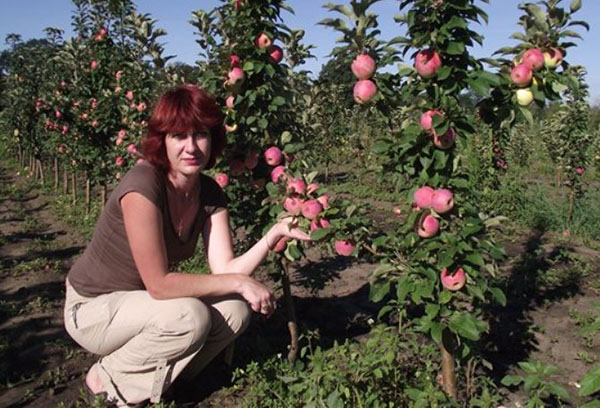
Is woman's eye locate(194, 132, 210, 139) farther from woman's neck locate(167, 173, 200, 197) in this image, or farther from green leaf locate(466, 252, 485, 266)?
green leaf locate(466, 252, 485, 266)

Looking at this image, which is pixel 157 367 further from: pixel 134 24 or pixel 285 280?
pixel 134 24

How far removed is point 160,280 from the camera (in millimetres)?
2168

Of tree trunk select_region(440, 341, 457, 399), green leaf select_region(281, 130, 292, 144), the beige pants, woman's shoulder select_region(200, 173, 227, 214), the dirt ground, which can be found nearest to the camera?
tree trunk select_region(440, 341, 457, 399)

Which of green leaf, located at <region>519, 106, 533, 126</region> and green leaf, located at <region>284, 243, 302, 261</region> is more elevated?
green leaf, located at <region>519, 106, 533, 126</region>

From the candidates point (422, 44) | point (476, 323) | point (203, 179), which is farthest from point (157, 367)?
point (422, 44)

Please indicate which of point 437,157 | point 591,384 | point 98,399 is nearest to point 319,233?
→ point 437,157

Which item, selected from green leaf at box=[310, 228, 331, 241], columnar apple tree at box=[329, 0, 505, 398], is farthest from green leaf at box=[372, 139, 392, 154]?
green leaf at box=[310, 228, 331, 241]

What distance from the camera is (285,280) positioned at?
302 centimetres

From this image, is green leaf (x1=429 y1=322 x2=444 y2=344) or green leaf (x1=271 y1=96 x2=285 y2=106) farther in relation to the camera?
green leaf (x1=271 y1=96 x2=285 y2=106)

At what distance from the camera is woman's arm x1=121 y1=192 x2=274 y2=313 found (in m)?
2.12

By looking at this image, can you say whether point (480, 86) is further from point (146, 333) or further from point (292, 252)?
point (146, 333)

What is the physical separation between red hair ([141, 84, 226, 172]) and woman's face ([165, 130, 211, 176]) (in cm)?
3

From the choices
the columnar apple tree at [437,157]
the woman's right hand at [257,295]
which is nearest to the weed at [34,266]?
the woman's right hand at [257,295]

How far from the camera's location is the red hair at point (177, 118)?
2.23 meters
